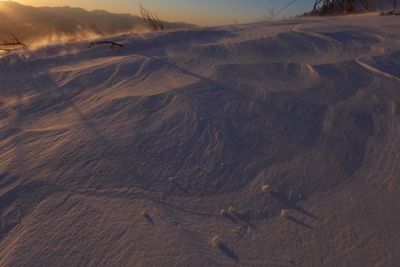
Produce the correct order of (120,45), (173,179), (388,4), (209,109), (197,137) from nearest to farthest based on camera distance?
1. (173,179)
2. (197,137)
3. (209,109)
4. (120,45)
5. (388,4)

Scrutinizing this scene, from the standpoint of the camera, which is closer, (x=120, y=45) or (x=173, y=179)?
(x=173, y=179)

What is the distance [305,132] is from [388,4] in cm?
404

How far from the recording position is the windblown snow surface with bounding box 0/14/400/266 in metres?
0.75

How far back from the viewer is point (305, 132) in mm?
1106

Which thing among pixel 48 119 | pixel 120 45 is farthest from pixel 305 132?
pixel 120 45

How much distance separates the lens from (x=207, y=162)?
3.27 ft

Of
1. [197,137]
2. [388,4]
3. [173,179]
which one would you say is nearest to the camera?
[173,179]

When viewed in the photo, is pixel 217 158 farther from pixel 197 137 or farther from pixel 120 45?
pixel 120 45

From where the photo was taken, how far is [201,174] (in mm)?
955

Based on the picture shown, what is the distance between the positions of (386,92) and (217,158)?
0.66 meters

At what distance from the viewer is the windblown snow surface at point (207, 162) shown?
75 centimetres

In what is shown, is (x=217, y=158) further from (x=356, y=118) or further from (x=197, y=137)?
(x=356, y=118)

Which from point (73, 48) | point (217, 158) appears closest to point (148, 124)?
point (217, 158)

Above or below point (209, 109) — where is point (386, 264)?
below
